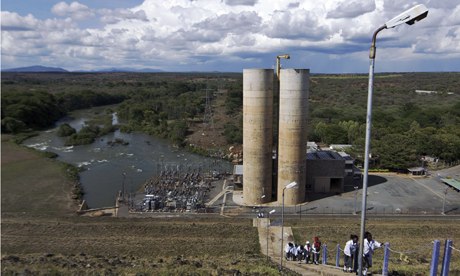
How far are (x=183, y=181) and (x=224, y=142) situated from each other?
25.7 m

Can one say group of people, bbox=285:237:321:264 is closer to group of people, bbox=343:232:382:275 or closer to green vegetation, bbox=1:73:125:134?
group of people, bbox=343:232:382:275

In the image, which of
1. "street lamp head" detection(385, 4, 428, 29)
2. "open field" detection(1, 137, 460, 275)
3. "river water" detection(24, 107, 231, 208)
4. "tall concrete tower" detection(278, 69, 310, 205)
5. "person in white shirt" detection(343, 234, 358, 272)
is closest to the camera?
"street lamp head" detection(385, 4, 428, 29)

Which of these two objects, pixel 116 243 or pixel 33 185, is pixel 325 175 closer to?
pixel 116 243

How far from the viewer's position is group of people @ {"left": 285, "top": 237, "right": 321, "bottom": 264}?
1759 cm

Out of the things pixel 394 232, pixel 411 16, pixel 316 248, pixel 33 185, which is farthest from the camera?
pixel 33 185

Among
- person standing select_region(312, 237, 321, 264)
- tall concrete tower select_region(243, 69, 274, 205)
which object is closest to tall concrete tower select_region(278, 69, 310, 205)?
tall concrete tower select_region(243, 69, 274, 205)

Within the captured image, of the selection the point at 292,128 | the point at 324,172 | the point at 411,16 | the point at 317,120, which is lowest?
the point at 324,172

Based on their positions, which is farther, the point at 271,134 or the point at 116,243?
the point at 271,134

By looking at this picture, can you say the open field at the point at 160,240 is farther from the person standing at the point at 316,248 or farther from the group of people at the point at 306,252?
the person standing at the point at 316,248

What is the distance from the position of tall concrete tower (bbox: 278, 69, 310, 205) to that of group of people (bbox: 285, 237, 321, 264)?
14.1 m

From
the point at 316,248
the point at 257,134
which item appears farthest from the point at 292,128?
the point at 316,248

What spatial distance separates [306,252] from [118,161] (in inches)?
1605

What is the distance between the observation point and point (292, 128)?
3288cm

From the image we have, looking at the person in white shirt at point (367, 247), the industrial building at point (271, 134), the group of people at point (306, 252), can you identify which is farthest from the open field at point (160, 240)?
the person in white shirt at point (367, 247)
